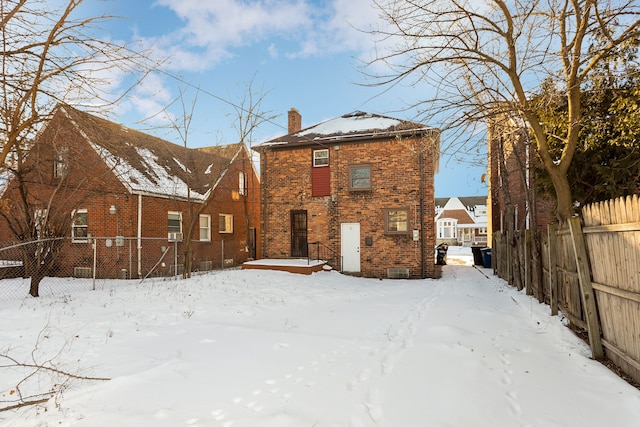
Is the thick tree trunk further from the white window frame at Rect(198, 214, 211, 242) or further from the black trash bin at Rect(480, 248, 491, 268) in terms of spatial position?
the white window frame at Rect(198, 214, 211, 242)

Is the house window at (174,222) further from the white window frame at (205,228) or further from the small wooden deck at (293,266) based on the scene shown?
the small wooden deck at (293,266)

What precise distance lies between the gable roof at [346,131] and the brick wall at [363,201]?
1.30 ft

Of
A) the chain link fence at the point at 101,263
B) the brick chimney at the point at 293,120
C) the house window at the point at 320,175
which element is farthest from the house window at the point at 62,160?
the brick chimney at the point at 293,120

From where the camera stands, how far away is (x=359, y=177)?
15.8 metres

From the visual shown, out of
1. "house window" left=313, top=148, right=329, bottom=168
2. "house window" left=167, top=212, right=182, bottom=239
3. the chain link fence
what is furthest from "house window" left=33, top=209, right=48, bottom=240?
"house window" left=313, top=148, right=329, bottom=168

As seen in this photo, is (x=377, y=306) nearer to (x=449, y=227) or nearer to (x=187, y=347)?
(x=187, y=347)

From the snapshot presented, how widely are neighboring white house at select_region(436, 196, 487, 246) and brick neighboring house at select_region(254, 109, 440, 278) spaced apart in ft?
117

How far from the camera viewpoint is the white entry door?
1562 centimetres

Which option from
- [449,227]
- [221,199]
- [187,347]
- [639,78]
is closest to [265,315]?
[187,347]

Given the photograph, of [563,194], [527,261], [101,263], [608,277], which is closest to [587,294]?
[608,277]

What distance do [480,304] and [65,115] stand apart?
371 inches

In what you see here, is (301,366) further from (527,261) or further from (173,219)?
(173,219)

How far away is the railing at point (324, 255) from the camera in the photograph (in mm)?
15711

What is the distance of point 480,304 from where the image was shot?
8.95 m
